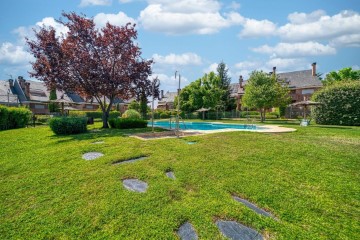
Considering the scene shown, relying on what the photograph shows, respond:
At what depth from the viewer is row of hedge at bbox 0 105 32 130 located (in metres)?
14.4

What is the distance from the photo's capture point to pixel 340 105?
1762 cm

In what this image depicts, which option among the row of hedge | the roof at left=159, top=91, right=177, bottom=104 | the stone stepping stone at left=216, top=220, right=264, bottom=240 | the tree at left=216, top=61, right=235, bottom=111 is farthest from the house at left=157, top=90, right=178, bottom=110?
the stone stepping stone at left=216, top=220, right=264, bottom=240

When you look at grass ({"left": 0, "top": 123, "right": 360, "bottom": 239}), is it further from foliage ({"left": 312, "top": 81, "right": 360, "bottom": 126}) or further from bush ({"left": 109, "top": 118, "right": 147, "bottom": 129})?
foliage ({"left": 312, "top": 81, "right": 360, "bottom": 126})

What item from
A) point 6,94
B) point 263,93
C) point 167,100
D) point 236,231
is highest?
point 6,94

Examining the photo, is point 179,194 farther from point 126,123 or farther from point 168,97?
point 168,97

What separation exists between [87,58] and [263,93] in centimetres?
1800

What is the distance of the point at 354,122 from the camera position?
674 inches

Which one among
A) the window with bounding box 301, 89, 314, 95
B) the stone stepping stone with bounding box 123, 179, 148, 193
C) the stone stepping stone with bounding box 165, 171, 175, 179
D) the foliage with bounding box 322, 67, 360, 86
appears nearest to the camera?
the stone stepping stone with bounding box 123, 179, 148, 193

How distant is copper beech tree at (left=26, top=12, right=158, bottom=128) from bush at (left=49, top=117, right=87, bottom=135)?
2.75m

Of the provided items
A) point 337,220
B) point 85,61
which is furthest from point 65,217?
point 85,61

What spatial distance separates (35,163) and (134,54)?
31.4 ft

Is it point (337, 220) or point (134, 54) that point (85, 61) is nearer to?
point (134, 54)

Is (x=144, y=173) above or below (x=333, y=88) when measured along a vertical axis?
below

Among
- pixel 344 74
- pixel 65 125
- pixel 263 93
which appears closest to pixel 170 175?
pixel 65 125
